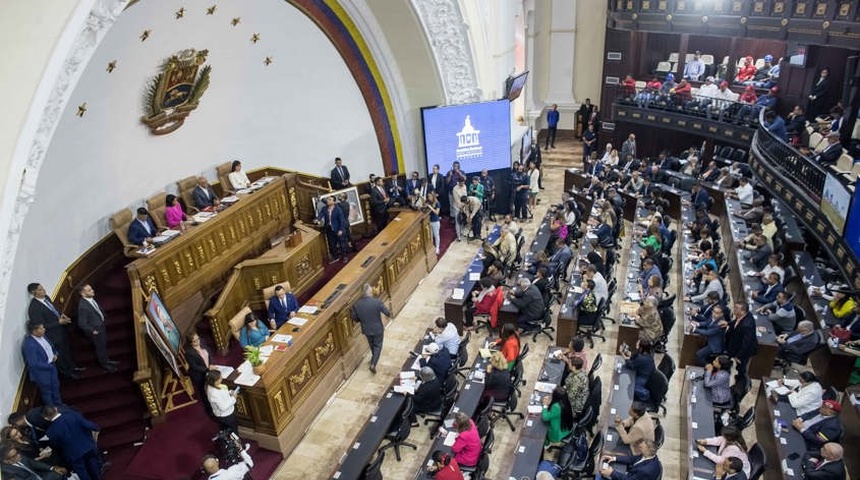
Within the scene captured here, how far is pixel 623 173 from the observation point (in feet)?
52.9

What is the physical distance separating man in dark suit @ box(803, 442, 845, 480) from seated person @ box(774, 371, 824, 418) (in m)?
1.08

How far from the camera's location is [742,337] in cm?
868

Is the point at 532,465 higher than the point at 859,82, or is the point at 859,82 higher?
the point at 859,82

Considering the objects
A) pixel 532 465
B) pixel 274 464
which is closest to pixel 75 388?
pixel 274 464

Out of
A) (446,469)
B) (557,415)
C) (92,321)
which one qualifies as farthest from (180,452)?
(557,415)

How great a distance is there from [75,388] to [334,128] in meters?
8.45

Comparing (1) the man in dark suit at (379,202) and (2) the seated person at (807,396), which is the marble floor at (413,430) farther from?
(1) the man in dark suit at (379,202)

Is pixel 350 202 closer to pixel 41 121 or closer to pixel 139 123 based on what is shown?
pixel 139 123

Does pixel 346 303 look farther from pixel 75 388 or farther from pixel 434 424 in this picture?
pixel 75 388

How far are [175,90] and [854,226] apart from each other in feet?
36.1

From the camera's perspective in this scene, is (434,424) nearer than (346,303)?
Yes

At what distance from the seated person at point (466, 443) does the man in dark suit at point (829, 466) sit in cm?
354

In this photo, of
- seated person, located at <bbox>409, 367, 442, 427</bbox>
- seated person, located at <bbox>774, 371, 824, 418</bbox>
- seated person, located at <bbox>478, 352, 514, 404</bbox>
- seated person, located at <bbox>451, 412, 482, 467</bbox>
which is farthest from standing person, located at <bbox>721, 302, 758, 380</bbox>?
seated person, located at <bbox>409, 367, 442, 427</bbox>

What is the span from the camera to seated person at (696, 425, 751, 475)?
662cm
